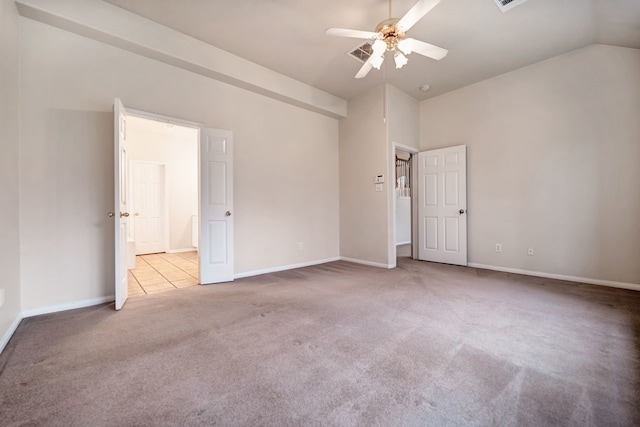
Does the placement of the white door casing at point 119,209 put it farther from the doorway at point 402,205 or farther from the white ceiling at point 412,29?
the doorway at point 402,205

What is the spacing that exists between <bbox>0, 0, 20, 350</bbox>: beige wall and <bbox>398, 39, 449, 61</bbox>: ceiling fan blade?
331 cm

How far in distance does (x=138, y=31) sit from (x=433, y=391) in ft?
13.7

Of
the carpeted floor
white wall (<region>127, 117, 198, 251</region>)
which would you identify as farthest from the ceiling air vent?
white wall (<region>127, 117, 198, 251</region>)

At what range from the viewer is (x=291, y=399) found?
1412mm

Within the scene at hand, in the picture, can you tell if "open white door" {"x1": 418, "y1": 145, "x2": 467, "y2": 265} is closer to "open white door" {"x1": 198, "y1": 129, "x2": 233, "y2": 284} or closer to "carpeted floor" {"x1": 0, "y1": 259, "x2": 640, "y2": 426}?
"carpeted floor" {"x1": 0, "y1": 259, "x2": 640, "y2": 426}

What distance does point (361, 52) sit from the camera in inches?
141

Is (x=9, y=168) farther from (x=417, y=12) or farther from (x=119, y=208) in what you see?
(x=417, y=12)

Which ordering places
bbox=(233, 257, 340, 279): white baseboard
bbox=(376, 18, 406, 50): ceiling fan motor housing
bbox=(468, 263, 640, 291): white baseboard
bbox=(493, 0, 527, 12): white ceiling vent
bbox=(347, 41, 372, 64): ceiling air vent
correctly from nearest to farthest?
bbox=(376, 18, 406, 50): ceiling fan motor housing < bbox=(493, 0, 527, 12): white ceiling vent < bbox=(468, 263, 640, 291): white baseboard < bbox=(347, 41, 372, 64): ceiling air vent < bbox=(233, 257, 340, 279): white baseboard

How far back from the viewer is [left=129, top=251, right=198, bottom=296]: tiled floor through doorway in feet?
11.5

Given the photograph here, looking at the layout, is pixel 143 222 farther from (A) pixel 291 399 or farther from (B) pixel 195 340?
(A) pixel 291 399

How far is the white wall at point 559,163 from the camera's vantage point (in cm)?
332

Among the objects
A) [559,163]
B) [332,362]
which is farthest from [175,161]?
[559,163]

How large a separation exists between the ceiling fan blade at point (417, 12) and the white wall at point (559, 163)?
9.50 ft

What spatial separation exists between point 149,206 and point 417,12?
6.86 m
